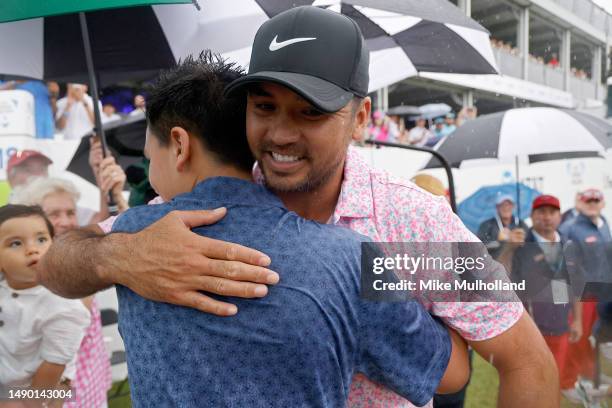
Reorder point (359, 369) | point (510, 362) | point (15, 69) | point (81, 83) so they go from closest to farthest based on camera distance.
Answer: point (359, 369) < point (510, 362) < point (15, 69) < point (81, 83)

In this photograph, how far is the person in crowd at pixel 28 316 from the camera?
5.05 ft

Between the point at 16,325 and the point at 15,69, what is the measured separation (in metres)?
0.89

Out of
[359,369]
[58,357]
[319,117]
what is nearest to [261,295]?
[359,369]

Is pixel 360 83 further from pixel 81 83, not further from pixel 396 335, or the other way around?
pixel 81 83

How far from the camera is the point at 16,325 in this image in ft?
5.24

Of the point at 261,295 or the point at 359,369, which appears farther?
the point at 359,369

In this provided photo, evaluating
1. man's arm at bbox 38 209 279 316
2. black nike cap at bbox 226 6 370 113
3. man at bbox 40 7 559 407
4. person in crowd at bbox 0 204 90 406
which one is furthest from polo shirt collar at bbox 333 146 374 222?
person in crowd at bbox 0 204 90 406

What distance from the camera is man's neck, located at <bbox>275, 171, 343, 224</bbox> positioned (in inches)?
41.6

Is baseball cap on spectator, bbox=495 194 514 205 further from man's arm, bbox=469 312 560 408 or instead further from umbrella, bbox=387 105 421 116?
man's arm, bbox=469 312 560 408

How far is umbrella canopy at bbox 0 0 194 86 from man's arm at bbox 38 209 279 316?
750 mm

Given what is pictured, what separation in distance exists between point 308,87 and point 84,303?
151cm

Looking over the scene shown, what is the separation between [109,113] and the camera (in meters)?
1.90

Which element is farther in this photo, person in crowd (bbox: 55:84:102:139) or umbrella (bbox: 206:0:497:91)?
person in crowd (bbox: 55:84:102:139)

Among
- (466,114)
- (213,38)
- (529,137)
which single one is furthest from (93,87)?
(529,137)
